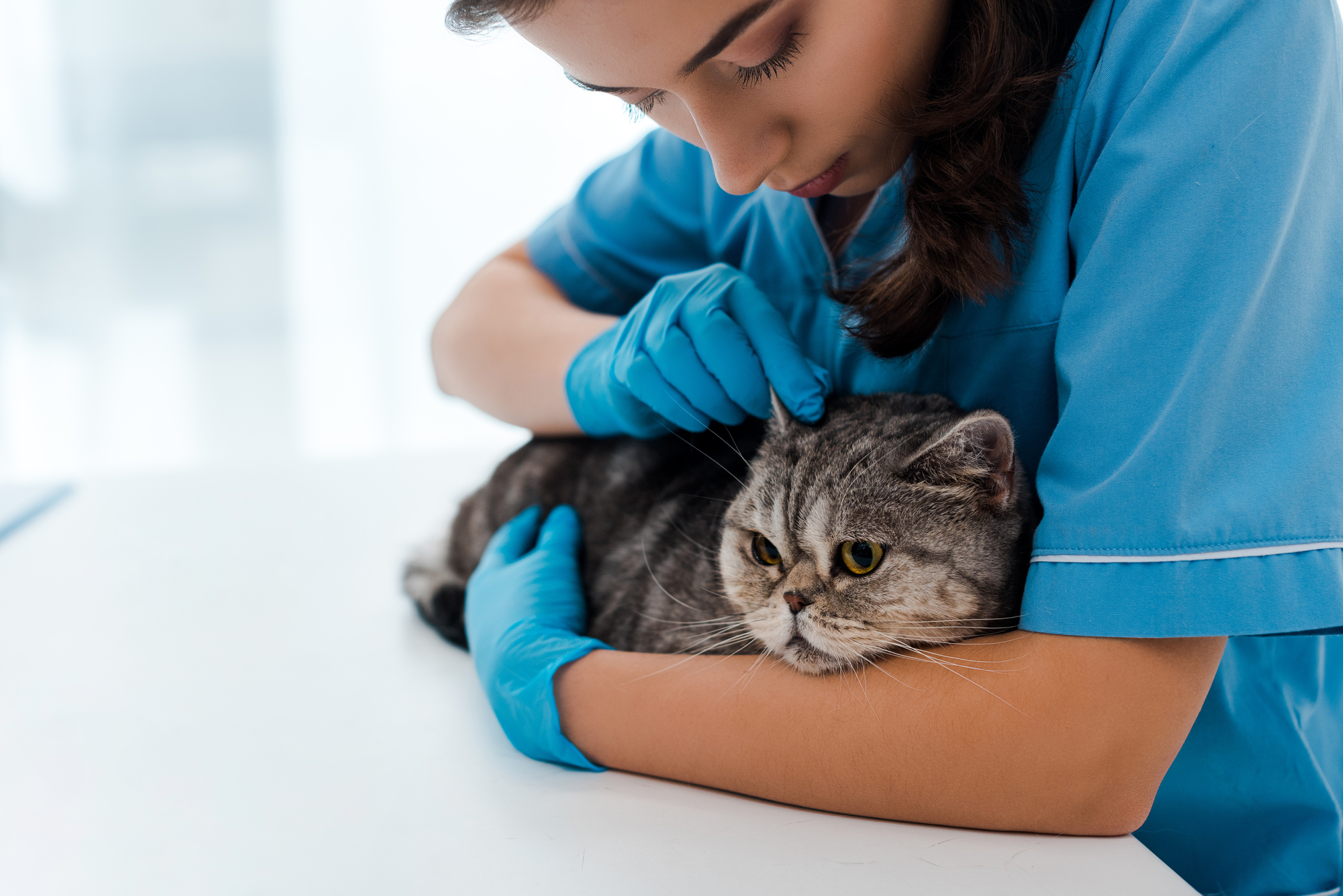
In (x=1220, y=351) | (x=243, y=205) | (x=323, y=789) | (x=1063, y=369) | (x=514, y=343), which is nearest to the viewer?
(x=1220, y=351)

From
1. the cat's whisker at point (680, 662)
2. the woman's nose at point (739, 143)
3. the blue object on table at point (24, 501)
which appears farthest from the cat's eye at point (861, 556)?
the blue object on table at point (24, 501)

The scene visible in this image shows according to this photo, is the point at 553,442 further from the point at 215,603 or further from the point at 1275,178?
the point at 1275,178

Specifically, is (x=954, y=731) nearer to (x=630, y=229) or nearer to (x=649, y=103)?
(x=649, y=103)

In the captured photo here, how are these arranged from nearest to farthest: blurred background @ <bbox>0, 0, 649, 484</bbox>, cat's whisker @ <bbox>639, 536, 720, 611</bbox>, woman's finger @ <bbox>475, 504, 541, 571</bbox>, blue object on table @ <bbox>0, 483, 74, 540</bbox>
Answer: cat's whisker @ <bbox>639, 536, 720, 611</bbox>, woman's finger @ <bbox>475, 504, 541, 571</bbox>, blue object on table @ <bbox>0, 483, 74, 540</bbox>, blurred background @ <bbox>0, 0, 649, 484</bbox>

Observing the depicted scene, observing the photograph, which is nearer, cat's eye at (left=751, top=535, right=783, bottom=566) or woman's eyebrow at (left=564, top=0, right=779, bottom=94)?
woman's eyebrow at (left=564, top=0, right=779, bottom=94)

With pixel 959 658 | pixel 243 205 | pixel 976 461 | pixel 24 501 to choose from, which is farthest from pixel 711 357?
pixel 243 205

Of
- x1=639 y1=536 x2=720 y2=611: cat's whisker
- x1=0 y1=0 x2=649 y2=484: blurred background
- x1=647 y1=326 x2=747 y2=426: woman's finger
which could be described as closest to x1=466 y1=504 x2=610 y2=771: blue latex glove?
x1=639 y1=536 x2=720 y2=611: cat's whisker

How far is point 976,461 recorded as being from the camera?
801mm

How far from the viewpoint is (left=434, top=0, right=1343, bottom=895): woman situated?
0.63m

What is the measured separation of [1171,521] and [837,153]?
0.47 meters

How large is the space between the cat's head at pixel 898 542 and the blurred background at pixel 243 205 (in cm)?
267

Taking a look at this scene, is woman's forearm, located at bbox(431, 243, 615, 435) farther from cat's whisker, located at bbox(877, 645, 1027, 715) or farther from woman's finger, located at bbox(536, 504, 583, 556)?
cat's whisker, located at bbox(877, 645, 1027, 715)

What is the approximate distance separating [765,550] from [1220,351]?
504 mm

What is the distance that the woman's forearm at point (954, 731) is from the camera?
0.67 meters
